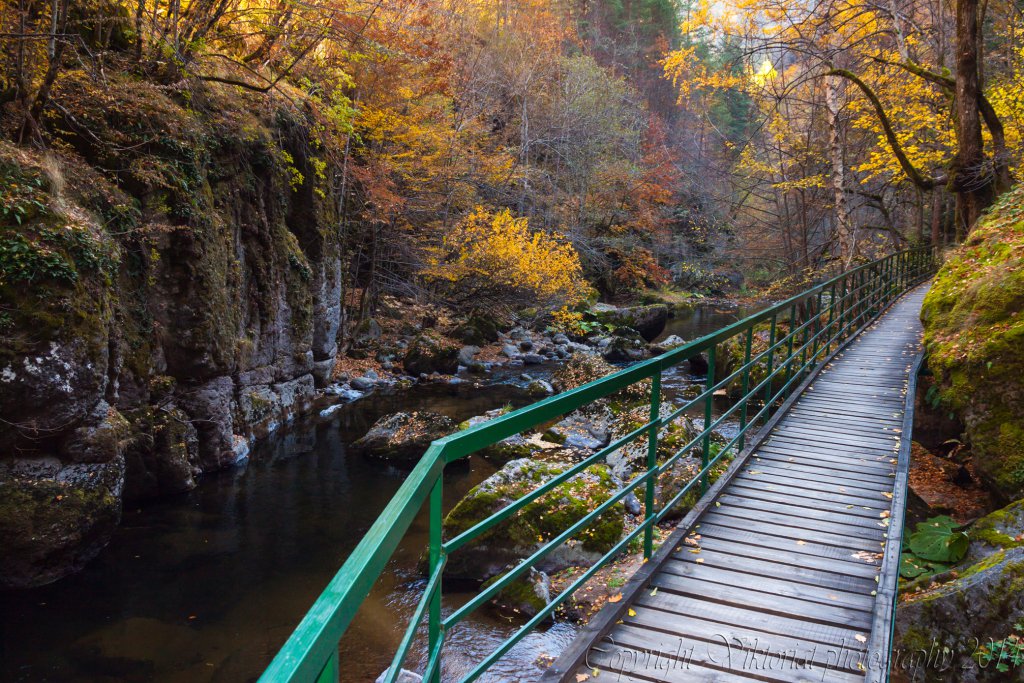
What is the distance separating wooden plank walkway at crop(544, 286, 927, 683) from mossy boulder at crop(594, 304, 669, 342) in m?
17.4

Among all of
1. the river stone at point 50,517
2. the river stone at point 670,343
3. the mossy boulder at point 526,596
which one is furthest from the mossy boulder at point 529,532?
the river stone at point 670,343

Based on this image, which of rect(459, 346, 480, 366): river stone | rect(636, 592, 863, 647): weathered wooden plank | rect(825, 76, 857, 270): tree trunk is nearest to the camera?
rect(636, 592, 863, 647): weathered wooden plank

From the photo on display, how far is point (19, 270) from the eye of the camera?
20.9 feet

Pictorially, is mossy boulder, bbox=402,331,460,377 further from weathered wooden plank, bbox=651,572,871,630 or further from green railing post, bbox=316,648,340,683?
green railing post, bbox=316,648,340,683

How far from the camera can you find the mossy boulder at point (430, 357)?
657 inches

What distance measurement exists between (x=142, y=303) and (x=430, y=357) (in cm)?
845

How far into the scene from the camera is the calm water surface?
17.4ft

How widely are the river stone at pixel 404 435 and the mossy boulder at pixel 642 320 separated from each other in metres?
13.7

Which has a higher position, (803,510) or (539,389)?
(803,510)

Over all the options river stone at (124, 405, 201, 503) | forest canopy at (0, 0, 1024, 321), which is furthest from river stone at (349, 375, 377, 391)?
river stone at (124, 405, 201, 503)

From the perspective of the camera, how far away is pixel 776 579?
3.72m

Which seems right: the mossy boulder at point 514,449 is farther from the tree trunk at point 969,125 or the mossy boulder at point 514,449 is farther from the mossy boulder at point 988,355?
the tree trunk at point 969,125

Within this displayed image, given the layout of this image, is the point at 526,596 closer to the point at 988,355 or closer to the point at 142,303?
the point at 988,355

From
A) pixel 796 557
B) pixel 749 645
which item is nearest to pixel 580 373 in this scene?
pixel 796 557
